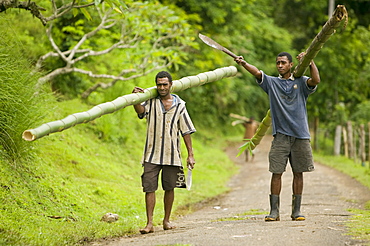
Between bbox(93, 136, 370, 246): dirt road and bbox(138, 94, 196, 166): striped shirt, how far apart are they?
33.5 inches

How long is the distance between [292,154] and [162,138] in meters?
1.65

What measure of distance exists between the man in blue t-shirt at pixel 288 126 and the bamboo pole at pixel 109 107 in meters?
0.67

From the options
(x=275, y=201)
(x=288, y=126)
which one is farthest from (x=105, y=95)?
(x=275, y=201)

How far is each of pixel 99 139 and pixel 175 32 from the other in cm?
379

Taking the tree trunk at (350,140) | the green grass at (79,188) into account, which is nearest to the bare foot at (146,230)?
the green grass at (79,188)

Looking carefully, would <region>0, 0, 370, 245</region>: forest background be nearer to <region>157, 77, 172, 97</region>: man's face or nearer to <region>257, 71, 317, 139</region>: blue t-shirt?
<region>157, 77, 172, 97</region>: man's face

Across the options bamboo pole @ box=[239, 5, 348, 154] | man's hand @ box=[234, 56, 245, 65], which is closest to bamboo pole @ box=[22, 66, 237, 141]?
man's hand @ box=[234, 56, 245, 65]

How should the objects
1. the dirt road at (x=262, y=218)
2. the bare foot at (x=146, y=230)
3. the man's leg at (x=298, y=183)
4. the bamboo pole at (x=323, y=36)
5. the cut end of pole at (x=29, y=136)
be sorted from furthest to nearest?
the man's leg at (x=298, y=183), the bare foot at (x=146, y=230), the bamboo pole at (x=323, y=36), the dirt road at (x=262, y=218), the cut end of pole at (x=29, y=136)

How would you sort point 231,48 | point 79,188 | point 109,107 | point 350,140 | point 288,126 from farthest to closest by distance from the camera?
point 231,48 → point 350,140 → point 79,188 → point 288,126 → point 109,107

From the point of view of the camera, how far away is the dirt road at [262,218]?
17.0 feet

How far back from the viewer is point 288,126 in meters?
6.70

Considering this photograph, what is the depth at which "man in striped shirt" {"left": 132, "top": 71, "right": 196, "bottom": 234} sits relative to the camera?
20.7 feet

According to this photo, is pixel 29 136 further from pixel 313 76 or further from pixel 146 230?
pixel 313 76

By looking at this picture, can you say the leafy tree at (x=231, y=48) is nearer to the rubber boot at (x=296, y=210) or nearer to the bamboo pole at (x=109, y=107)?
the bamboo pole at (x=109, y=107)
